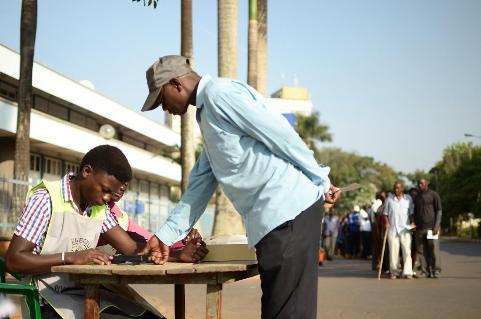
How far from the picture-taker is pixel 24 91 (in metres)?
18.0

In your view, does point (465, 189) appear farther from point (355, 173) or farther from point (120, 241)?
point (120, 241)

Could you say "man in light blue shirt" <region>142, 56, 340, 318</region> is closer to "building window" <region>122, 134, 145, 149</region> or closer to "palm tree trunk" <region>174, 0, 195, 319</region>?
"palm tree trunk" <region>174, 0, 195, 319</region>

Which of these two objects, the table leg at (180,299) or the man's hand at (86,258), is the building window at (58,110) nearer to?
the table leg at (180,299)

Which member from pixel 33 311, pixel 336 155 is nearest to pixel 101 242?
pixel 33 311

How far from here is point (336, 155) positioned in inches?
Result: 3999

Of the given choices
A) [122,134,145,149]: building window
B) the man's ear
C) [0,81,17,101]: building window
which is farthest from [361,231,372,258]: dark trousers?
[122,134,145,149]: building window

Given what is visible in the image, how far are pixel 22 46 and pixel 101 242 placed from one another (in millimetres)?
14256

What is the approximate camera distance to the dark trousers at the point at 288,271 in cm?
348

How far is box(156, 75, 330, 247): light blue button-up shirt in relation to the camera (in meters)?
3.54

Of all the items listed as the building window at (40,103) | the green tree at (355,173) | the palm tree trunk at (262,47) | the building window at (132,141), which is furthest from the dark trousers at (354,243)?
the green tree at (355,173)

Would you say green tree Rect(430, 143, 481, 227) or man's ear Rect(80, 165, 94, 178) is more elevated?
green tree Rect(430, 143, 481, 227)

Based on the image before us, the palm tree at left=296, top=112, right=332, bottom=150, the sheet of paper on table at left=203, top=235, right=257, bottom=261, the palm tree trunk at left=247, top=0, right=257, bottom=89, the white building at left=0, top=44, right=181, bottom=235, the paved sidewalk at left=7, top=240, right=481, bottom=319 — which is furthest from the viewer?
the palm tree at left=296, top=112, right=332, bottom=150

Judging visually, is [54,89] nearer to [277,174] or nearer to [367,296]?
[367,296]

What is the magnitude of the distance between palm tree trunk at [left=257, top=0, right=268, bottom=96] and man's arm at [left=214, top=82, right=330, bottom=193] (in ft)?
47.5
